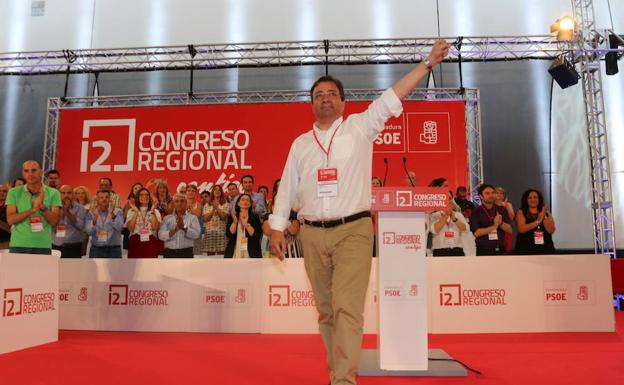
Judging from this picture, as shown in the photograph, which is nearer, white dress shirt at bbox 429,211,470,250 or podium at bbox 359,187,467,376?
podium at bbox 359,187,467,376

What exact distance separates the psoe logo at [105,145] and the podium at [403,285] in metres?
6.52

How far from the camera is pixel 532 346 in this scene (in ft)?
13.0

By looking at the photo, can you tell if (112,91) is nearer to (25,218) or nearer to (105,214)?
(105,214)

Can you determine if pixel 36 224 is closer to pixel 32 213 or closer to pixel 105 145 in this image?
pixel 32 213

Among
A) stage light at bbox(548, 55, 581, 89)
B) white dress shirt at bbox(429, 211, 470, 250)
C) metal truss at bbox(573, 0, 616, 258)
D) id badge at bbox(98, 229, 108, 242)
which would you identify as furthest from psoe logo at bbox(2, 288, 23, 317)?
stage light at bbox(548, 55, 581, 89)

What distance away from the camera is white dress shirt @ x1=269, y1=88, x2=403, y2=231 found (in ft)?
8.11

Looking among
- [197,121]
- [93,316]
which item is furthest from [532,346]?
[197,121]

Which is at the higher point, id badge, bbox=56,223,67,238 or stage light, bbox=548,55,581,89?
stage light, bbox=548,55,581,89

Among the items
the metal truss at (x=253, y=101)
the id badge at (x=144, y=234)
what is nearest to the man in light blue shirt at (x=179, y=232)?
the id badge at (x=144, y=234)

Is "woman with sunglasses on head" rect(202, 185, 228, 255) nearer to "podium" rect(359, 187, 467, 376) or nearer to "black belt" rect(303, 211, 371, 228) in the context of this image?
"podium" rect(359, 187, 467, 376)

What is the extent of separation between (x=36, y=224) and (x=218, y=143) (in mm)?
4155

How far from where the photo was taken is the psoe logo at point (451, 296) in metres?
4.78

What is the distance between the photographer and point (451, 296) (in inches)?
188

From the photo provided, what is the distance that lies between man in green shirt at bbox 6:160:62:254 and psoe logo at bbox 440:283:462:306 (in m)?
3.60
